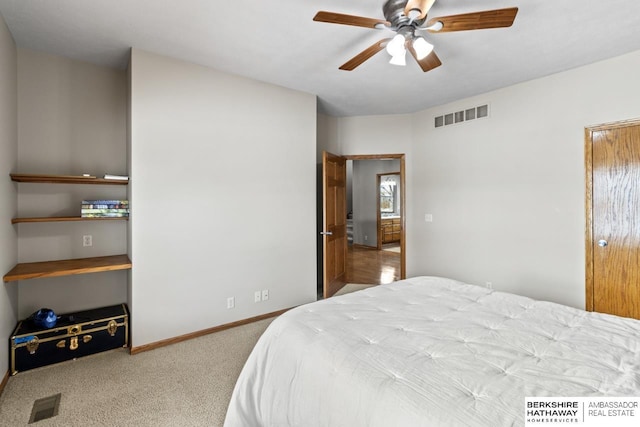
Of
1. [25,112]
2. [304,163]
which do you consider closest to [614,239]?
[304,163]

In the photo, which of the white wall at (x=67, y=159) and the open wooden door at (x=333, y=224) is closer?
the white wall at (x=67, y=159)

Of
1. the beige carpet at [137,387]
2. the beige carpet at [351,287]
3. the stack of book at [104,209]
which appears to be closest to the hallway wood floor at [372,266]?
the beige carpet at [351,287]

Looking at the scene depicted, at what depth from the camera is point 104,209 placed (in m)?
2.65

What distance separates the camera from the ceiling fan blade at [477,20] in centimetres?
166

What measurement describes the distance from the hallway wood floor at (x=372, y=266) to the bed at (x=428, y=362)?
3.28m

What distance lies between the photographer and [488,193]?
3.75m

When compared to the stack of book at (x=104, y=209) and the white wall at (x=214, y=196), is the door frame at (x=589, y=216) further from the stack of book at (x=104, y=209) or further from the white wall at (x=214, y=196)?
the stack of book at (x=104, y=209)

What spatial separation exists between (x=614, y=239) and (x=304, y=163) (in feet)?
10.4

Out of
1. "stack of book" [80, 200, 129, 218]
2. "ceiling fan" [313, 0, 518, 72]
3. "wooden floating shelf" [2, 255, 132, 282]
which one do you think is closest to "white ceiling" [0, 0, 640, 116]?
"ceiling fan" [313, 0, 518, 72]

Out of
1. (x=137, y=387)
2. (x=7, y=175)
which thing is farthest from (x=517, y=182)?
(x=7, y=175)

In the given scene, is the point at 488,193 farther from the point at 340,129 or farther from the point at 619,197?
the point at 340,129
